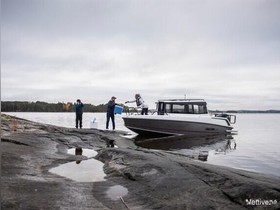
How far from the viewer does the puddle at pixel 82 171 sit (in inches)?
264

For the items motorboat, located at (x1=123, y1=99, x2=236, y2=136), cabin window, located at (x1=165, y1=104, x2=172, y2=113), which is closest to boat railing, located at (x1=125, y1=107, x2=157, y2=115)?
motorboat, located at (x1=123, y1=99, x2=236, y2=136)

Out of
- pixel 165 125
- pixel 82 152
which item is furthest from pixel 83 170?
pixel 165 125

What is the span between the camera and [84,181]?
6441 mm

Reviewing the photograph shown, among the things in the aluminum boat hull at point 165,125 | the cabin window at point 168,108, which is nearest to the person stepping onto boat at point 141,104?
the aluminum boat hull at point 165,125

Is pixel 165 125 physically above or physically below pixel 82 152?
above

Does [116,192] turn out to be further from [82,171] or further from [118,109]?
[118,109]

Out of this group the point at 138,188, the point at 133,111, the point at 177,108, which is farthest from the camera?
the point at 133,111

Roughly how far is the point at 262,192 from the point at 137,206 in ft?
7.14

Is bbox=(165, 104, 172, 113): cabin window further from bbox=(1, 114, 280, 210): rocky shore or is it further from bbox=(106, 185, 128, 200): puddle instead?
bbox=(106, 185, 128, 200): puddle

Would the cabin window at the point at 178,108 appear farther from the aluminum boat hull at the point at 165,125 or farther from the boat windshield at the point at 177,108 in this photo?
the aluminum boat hull at the point at 165,125

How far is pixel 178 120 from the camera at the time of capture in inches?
823

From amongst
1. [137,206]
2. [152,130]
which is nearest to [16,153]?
[137,206]

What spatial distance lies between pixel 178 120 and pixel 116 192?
1568 centimetres

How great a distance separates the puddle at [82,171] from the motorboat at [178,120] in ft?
40.1
